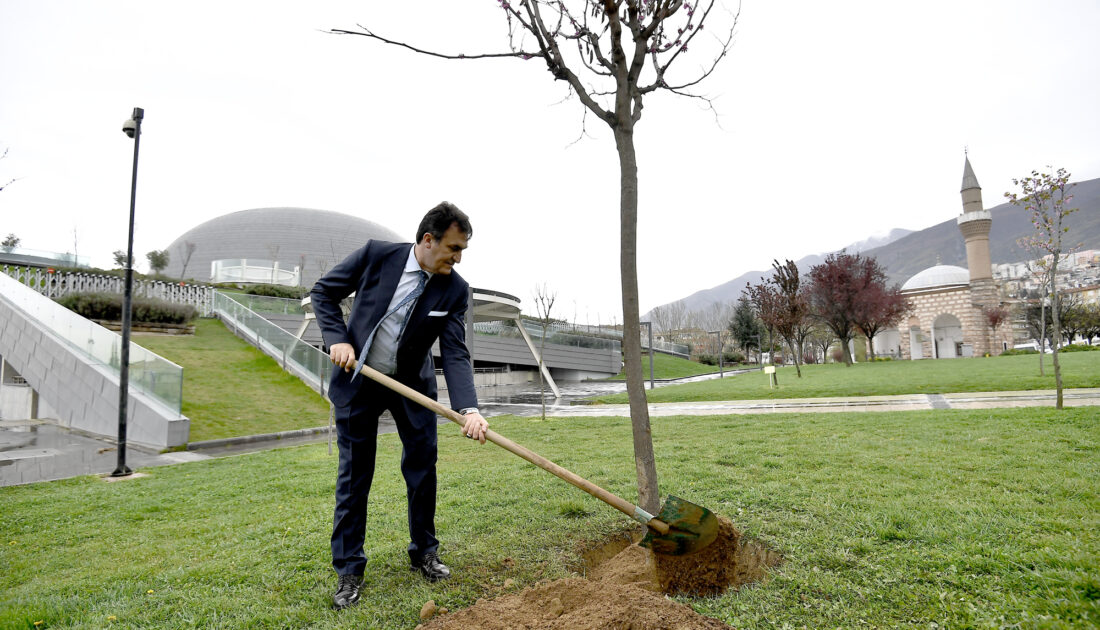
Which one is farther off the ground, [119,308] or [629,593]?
[119,308]

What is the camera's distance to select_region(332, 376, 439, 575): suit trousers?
2.70 m

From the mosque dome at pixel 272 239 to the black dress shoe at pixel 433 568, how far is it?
210ft

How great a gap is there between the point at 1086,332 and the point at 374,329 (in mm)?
59344

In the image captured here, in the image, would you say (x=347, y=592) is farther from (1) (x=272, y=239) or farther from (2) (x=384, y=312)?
(1) (x=272, y=239)

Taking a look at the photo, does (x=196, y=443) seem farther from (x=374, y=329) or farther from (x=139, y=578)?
(x=374, y=329)

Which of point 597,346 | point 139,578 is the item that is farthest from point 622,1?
point 597,346

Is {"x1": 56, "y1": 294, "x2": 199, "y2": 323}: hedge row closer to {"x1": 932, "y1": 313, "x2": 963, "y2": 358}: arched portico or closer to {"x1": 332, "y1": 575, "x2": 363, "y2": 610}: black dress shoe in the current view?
{"x1": 332, "y1": 575, "x2": 363, "y2": 610}: black dress shoe

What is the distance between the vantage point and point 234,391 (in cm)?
1369

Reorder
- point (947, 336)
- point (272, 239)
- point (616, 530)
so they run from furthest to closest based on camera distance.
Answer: point (272, 239)
point (947, 336)
point (616, 530)

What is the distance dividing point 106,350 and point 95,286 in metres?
14.0

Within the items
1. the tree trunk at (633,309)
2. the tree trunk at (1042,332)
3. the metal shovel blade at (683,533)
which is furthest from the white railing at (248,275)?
the metal shovel blade at (683,533)

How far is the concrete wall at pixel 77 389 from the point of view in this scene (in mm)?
9726

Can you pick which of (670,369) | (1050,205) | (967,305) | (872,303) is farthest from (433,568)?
(967,305)

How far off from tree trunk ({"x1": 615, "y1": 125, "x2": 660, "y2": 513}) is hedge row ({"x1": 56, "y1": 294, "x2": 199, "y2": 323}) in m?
20.4
